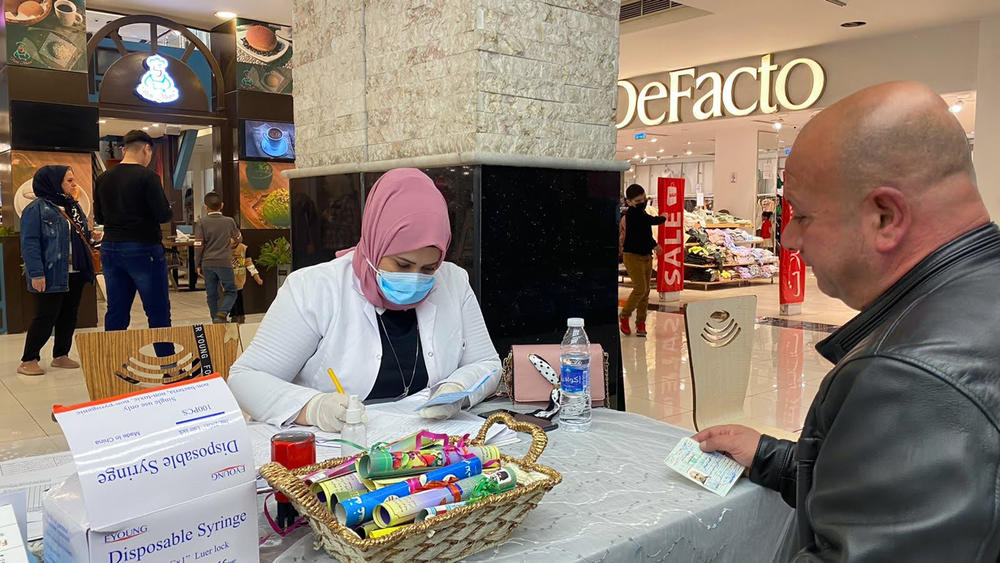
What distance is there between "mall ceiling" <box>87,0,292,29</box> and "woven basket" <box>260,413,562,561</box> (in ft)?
26.8

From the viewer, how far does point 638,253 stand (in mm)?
7941

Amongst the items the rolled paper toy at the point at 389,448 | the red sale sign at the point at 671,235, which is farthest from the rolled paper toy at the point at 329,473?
the red sale sign at the point at 671,235

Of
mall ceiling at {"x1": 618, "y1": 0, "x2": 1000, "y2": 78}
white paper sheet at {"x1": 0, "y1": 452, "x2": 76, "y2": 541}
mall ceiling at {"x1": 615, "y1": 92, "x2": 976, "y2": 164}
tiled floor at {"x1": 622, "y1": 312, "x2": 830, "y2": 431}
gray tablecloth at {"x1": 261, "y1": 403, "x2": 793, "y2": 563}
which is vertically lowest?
tiled floor at {"x1": 622, "y1": 312, "x2": 830, "y2": 431}

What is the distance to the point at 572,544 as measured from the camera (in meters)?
1.17

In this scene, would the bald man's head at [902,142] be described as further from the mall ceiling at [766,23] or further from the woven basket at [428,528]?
the mall ceiling at [766,23]

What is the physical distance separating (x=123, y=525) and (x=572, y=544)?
659mm

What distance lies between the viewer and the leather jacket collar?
776 millimetres

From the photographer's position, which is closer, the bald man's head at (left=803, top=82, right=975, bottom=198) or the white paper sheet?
the bald man's head at (left=803, top=82, right=975, bottom=198)

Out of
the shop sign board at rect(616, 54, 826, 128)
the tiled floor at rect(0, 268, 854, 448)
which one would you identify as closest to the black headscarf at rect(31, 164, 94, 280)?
the tiled floor at rect(0, 268, 854, 448)

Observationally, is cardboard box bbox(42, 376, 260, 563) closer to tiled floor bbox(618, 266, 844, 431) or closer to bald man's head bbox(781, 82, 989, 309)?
bald man's head bbox(781, 82, 989, 309)

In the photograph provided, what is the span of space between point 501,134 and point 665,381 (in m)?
3.36

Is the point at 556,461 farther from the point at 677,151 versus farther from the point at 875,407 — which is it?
the point at 677,151

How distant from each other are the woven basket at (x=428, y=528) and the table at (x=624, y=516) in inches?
2.2

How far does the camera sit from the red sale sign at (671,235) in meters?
9.96
